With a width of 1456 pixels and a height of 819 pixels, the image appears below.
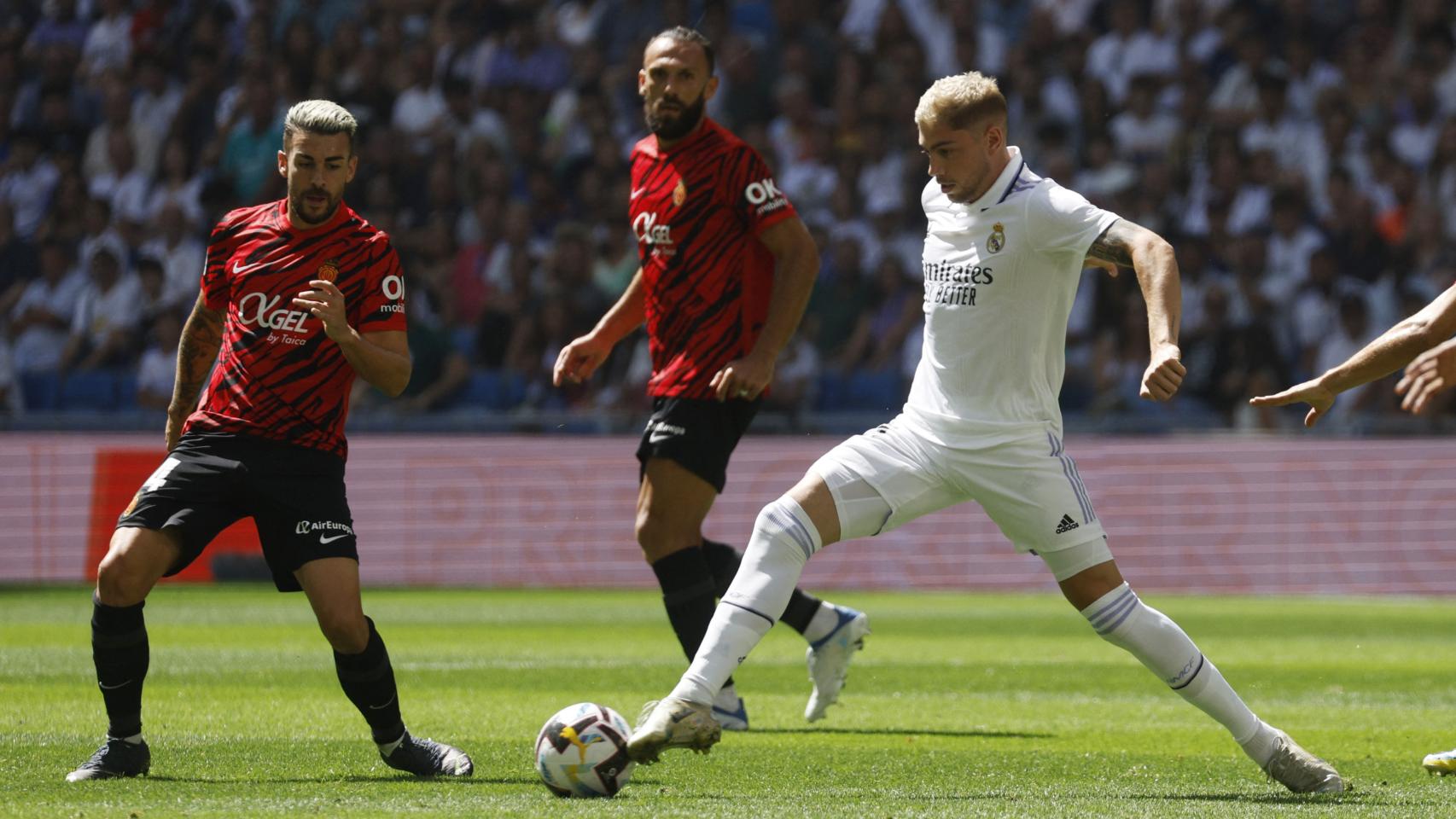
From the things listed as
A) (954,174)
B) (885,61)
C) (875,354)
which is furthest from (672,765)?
(885,61)

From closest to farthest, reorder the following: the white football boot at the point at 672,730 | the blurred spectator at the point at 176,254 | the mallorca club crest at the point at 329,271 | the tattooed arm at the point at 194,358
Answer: the white football boot at the point at 672,730 → the mallorca club crest at the point at 329,271 → the tattooed arm at the point at 194,358 → the blurred spectator at the point at 176,254

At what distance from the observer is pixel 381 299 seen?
19.8 feet

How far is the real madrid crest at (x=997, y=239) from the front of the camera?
593cm

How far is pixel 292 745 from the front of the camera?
6.73 m

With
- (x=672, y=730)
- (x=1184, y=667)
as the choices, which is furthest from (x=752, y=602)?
(x=1184, y=667)

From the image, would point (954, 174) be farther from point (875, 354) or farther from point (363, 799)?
point (875, 354)

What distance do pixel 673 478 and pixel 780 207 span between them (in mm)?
1115

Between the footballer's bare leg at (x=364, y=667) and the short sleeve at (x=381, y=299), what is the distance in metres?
0.72

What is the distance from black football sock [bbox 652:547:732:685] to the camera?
742cm

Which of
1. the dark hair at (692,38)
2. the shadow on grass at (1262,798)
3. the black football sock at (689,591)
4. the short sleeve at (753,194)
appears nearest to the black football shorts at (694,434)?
the black football sock at (689,591)

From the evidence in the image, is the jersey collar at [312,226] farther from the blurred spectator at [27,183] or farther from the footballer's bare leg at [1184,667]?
the blurred spectator at [27,183]

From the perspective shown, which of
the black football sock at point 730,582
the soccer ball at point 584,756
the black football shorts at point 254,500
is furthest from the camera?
the black football sock at point 730,582

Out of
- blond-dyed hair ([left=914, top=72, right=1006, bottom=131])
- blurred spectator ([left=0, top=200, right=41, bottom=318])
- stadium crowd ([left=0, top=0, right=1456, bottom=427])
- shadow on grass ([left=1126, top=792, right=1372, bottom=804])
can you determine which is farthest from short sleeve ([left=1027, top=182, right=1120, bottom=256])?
blurred spectator ([left=0, top=200, right=41, bottom=318])

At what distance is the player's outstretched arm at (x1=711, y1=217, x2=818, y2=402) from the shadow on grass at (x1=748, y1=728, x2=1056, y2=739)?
1325 mm
